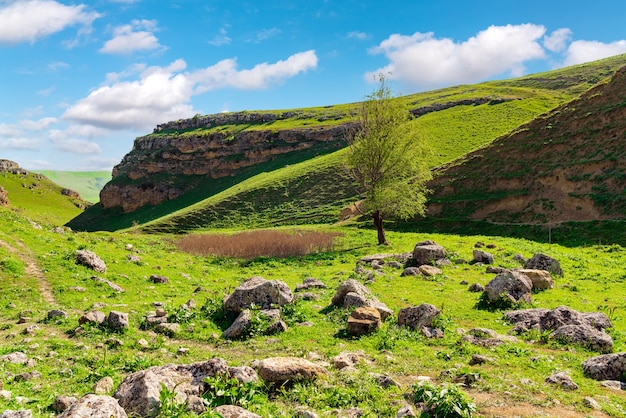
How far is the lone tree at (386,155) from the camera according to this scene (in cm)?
4091

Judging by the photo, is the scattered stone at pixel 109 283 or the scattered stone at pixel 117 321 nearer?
the scattered stone at pixel 117 321

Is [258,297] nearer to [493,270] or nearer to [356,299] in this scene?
[356,299]

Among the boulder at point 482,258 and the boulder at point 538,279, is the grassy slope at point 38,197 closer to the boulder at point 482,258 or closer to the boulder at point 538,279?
the boulder at point 482,258

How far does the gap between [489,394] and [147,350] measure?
9.69 metres

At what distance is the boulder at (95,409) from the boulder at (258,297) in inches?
339

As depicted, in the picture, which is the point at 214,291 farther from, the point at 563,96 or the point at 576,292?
the point at 563,96

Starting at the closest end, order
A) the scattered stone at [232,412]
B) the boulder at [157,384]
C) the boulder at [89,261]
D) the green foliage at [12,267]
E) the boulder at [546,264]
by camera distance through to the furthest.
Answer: the scattered stone at [232,412] → the boulder at [157,384] → the green foliage at [12,267] → the boulder at [89,261] → the boulder at [546,264]

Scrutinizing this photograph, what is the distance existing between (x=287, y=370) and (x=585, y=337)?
9524 millimetres

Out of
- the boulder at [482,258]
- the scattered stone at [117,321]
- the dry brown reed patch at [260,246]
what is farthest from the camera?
the dry brown reed patch at [260,246]

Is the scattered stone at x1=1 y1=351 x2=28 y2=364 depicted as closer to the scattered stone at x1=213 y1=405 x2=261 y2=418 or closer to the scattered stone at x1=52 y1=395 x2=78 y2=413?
the scattered stone at x1=52 y1=395 x2=78 y2=413

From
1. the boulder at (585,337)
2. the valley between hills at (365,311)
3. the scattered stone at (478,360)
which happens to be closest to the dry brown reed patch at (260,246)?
the valley between hills at (365,311)

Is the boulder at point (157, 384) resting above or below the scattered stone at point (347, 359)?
above

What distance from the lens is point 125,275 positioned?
21.9 m

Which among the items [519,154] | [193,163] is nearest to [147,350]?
[519,154]
